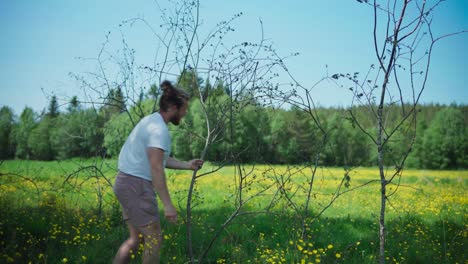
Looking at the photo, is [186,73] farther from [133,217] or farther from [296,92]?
[133,217]

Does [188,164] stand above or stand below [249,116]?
below

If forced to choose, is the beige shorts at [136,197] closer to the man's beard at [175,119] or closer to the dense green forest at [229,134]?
the man's beard at [175,119]

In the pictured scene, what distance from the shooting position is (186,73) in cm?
431

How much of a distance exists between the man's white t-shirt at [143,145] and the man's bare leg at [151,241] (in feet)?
1.40

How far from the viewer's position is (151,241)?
115 inches

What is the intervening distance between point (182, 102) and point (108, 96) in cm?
260

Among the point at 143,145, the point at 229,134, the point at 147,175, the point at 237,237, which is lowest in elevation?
the point at 237,237

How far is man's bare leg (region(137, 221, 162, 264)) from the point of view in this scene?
2.94m

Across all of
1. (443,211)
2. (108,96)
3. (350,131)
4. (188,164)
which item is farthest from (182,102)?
(350,131)

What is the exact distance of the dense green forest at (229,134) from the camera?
400cm

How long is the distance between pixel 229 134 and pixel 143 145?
1963 millimetres

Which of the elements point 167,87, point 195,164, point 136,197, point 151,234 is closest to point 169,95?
point 167,87

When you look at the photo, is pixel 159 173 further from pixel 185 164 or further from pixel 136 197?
pixel 185 164

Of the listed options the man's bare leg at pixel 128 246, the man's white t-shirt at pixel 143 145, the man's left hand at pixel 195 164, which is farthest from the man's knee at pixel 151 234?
the man's left hand at pixel 195 164
